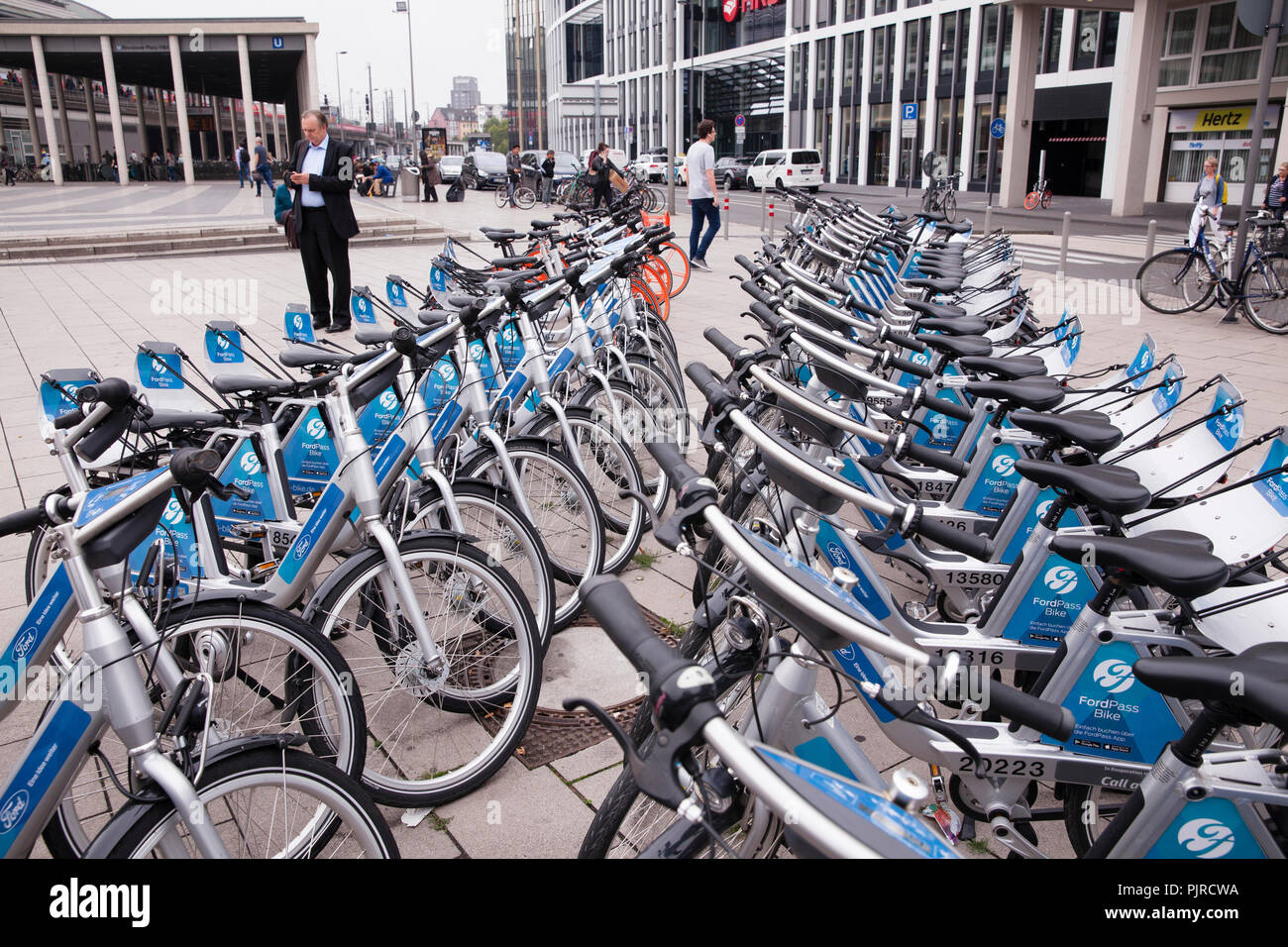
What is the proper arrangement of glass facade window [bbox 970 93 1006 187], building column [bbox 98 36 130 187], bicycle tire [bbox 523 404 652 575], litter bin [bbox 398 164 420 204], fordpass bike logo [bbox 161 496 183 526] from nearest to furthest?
fordpass bike logo [bbox 161 496 183 526], bicycle tire [bbox 523 404 652 575], litter bin [bbox 398 164 420 204], building column [bbox 98 36 130 187], glass facade window [bbox 970 93 1006 187]

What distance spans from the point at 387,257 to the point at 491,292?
1184 centimetres

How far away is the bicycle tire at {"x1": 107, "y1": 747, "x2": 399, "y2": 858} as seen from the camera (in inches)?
59.7

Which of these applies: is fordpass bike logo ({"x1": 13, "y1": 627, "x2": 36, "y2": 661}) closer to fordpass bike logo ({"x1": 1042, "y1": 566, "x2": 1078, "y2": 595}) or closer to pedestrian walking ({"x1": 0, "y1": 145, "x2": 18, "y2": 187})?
fordpass bike logo ({"x1": 1042, "y1": 566, "x2": 1078, "y2": 595})

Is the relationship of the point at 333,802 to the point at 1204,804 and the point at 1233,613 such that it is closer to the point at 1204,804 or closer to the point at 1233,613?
the point at 1204,804

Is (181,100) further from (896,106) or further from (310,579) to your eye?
(310,579)

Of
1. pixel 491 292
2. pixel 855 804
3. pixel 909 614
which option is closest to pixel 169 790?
pixel 855 804

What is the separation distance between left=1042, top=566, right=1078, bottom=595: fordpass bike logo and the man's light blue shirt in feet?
24.1

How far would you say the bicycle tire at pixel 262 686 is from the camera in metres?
2.04

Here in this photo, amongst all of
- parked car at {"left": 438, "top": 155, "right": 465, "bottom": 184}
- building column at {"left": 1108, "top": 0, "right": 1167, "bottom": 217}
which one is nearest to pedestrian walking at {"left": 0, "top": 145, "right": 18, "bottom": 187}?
parked car at {"left": 438, "top": 155, "right": 465, "bottom": 184}

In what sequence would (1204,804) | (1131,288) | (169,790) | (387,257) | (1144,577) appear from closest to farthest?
(169,790) < (1204,804) < (1144,577) < (1131,288) < (387,257)

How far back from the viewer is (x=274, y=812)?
70.7 inches

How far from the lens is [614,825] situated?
1.71 m

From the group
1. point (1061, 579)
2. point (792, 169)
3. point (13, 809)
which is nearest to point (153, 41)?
point (792, 169)

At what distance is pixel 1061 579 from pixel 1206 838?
0.98m
